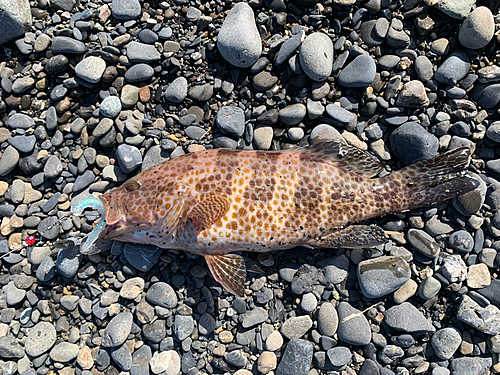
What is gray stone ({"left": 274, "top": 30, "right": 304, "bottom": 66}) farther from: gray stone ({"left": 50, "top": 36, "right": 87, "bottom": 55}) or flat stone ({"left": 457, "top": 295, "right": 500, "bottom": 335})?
flat stone ({"left": 457, "top": 295, "right": 500, "bottom": 335})

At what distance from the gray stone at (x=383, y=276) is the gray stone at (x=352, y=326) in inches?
13.4

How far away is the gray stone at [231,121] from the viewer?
510cm

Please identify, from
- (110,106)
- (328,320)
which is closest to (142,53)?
(110,106)

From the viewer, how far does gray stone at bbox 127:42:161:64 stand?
5.23 metres

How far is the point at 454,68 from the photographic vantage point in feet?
16.7

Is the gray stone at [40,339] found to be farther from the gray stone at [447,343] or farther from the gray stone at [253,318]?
the gray stone at [447,343]

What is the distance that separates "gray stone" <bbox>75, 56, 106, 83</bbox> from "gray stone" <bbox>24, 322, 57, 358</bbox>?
381 centimetres

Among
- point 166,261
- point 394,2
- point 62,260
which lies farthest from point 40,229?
point 394,2

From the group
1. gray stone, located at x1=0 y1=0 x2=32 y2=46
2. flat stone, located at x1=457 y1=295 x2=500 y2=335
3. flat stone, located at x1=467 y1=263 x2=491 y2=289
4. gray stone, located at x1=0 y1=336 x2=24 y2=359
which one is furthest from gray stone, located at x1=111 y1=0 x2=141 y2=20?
flat stone, located at x1=457 y1=295 x2=500 y2=335

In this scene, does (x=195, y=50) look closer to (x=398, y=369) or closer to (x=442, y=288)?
(x=442, y=288)

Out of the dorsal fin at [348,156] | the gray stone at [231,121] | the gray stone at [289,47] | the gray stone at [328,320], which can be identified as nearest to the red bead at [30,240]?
the gray stone at [231,121]

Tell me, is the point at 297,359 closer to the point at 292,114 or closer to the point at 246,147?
the point at 246,147

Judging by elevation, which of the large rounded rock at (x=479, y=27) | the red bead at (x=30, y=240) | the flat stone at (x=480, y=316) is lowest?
the red bead at (x=30, y=240)

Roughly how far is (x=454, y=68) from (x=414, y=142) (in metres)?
1.32
